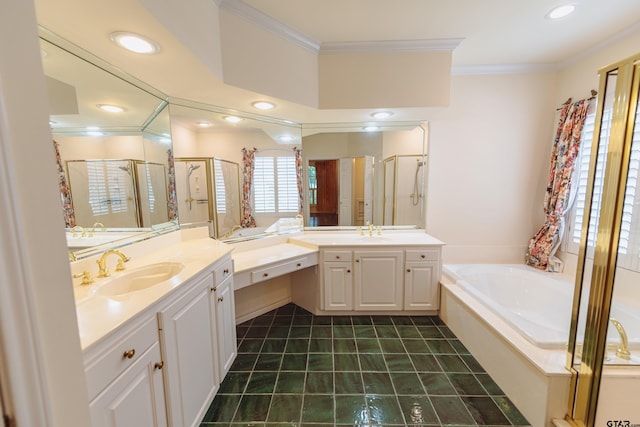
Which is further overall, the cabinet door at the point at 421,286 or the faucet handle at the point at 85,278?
the cabinet door at the point at 421,286

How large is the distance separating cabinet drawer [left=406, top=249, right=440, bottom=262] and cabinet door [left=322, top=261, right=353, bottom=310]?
0.62m

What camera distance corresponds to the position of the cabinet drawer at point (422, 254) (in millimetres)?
2539

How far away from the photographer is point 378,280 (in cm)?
258

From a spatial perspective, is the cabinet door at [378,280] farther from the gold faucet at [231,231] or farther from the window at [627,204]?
the window at [627,204]

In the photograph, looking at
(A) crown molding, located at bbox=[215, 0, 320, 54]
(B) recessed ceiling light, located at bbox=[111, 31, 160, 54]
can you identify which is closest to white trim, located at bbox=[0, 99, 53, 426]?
(B) recessed ceiling light, located at bbox=[111, 31, 160, 54]

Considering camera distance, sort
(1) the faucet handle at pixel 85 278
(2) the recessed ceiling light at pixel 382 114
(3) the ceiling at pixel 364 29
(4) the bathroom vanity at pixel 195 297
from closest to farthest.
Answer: (4) the bathroom vanity at pixel 195 297, (3) the ceiling at pixel 364 29, (1) the faucet handle at pixel 85 278, (2) the recessed ceiling light at pixel 382 114

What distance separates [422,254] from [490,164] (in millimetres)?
1321

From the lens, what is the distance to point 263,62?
182 centimetres

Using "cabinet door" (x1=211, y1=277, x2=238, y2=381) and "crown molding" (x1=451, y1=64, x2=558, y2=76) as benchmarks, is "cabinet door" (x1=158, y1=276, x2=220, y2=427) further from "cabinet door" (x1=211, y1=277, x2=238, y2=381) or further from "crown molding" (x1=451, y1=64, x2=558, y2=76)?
"crown molding" (x1=451, y1=64, x2=558, y2=76)

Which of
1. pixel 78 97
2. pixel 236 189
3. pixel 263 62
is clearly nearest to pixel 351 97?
pixel 263 62

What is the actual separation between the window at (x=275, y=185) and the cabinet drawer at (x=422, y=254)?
4.32 feet

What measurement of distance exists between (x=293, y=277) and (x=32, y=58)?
2603 mm

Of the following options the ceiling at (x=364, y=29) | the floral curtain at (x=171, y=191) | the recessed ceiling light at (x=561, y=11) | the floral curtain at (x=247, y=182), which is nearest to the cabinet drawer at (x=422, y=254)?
the ceiling at (x=364, y=29)

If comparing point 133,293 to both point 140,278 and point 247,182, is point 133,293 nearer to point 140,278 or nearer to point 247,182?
point 140,278
